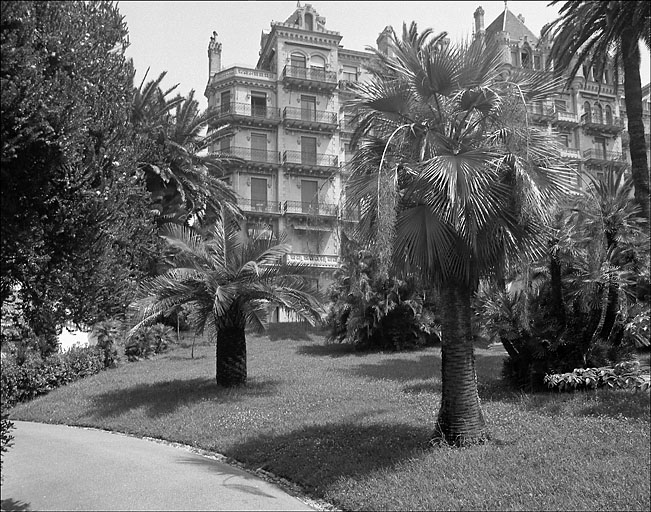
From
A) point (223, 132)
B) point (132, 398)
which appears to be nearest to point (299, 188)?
point (223, 132)

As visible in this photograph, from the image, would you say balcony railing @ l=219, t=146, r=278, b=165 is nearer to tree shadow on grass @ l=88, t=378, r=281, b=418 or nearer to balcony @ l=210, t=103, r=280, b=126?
balcony @ l=210, t=103, r=280, b=126

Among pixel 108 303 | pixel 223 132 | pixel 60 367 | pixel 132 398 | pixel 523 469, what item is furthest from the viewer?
pixel 223 132

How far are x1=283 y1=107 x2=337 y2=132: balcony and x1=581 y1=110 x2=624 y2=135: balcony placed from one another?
21.3m

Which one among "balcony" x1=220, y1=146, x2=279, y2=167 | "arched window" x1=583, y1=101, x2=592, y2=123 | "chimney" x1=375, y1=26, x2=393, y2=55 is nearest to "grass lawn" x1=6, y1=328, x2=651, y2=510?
"chimney" x1=375, y1=26, x2=393, y2=55

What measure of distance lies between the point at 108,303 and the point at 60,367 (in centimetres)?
1466

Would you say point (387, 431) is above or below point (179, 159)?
below

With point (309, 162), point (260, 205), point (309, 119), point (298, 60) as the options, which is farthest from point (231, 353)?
point (298, 60)

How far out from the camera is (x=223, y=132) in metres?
32.2

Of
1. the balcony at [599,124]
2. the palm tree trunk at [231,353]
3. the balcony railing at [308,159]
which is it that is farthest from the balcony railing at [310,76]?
the palm tree trunk at [231,353]

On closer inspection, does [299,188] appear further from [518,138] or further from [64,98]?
[64,98]

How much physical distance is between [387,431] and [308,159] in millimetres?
35170

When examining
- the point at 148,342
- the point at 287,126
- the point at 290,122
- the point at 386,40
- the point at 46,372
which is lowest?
the point at 46,372

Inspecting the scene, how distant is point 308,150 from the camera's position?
4447 centimetres

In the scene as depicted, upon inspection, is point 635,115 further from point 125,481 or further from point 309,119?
point 309,119
